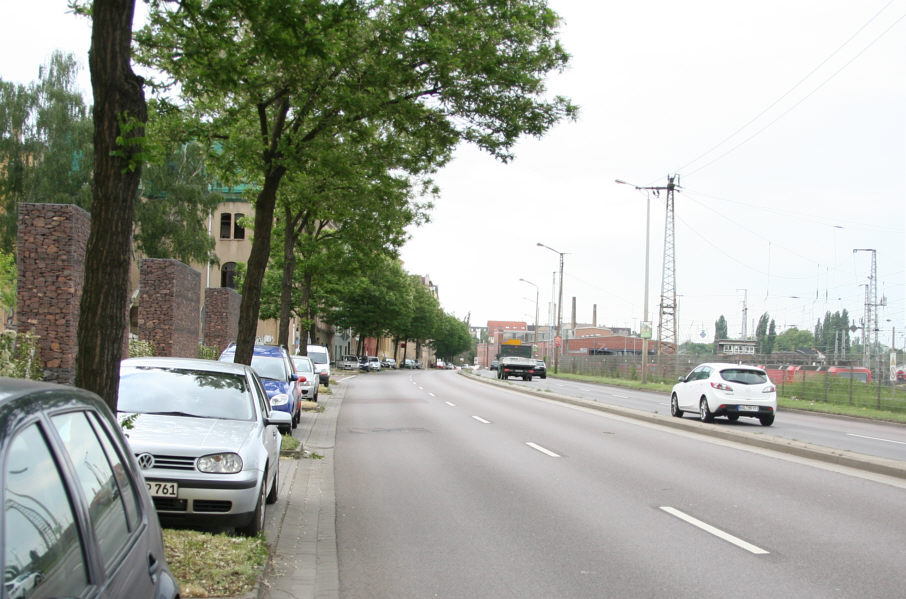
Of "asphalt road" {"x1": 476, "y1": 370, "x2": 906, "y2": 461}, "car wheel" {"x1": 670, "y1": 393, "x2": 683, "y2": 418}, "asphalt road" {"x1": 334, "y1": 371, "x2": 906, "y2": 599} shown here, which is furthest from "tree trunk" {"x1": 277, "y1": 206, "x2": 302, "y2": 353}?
"asphalt road" {"x1": 476, "y1": 370, "x2": 906, "y2": 461}

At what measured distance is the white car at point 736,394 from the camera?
67.9 feet

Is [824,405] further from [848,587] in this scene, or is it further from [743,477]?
[848,587]

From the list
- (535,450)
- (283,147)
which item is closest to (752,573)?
(535,450)

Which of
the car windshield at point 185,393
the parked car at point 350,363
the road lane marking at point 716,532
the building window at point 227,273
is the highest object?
the building window at point 227,273

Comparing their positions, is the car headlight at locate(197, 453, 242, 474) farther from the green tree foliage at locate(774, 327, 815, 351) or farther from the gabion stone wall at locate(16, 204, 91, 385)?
the green tree foliage at locate(774, 327, 815, 351)

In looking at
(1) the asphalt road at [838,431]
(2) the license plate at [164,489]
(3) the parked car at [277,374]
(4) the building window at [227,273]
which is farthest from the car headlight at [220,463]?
(4) the building window at [227,273]

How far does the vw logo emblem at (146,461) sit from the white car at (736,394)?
1665 centimetres

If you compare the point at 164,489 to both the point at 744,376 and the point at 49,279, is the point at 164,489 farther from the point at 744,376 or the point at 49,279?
the point at 744,376

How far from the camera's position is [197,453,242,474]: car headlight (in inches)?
265

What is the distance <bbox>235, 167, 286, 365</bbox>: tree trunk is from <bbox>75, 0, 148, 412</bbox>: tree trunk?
7889 millimetres

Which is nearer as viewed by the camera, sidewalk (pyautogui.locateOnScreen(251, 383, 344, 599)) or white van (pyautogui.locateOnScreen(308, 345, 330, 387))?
sidewalk (pyautogui.locateOnScreen(251, 383, 344, 599))

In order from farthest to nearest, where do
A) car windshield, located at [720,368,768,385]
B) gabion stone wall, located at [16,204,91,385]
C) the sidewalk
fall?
car windshield, located at [720,368,768,385]
gabion stone wall, located at [16,204,91,385]
the sidewalk

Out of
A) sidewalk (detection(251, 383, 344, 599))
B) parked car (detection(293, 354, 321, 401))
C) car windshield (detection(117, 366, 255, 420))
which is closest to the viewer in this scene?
sidewalk (detection(251, 383, 344, 599))

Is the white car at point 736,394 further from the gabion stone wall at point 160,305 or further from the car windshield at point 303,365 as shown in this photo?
the gabion stone wall at point 160,305
